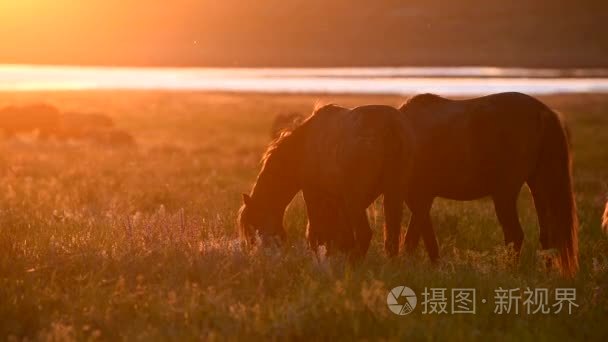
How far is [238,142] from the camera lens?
24.9m

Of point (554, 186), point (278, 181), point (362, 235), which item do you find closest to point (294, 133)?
point (278, 181)

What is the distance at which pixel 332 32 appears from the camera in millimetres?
98688

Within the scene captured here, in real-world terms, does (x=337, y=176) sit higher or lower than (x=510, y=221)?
higher

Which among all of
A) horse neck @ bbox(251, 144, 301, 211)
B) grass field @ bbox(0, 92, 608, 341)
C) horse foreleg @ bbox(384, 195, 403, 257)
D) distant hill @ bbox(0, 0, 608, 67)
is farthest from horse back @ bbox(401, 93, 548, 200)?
distant hill @ bbox(0, 0, 608, 67)

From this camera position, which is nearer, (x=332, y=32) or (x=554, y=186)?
(x=554, y=186)

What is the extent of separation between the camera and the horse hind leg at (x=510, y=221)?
7.68 metres

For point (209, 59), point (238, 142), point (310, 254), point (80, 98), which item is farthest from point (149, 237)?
point (209, 59)

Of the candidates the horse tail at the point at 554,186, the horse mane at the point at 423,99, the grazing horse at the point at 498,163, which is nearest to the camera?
the horse tail at the point at 554,186

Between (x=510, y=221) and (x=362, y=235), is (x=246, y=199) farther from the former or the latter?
(x=510, y=221)

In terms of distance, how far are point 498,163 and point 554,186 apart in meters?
0.63

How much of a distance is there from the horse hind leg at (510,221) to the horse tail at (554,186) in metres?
0.32

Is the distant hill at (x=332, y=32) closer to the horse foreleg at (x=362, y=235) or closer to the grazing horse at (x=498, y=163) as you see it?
the grazing horse at (x=498, y=163)

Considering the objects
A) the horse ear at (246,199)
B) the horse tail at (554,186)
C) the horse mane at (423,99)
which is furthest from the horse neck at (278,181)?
the horse tail at (554,186)

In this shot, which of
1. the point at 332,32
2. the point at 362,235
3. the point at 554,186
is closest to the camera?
the point at 362,235
